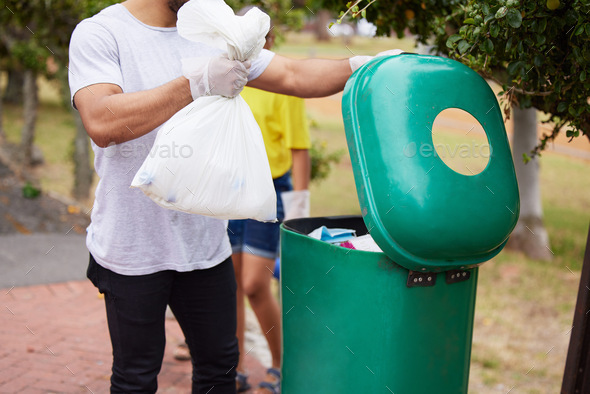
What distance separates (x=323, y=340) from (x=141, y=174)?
82 centimetres

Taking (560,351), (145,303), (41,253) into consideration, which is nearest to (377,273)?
(145,303)

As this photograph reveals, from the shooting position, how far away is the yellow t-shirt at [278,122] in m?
3.02

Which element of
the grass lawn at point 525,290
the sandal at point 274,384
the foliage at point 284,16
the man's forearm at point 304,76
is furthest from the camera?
the foliage at point 284,16

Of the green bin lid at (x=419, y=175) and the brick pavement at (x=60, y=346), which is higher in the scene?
the green bin lid at (x=419, y=175)

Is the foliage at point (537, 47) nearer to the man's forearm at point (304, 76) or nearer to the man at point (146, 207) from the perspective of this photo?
the man's forearm at point (304, 76)

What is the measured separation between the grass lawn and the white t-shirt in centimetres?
205

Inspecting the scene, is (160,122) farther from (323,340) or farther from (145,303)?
(323,340)

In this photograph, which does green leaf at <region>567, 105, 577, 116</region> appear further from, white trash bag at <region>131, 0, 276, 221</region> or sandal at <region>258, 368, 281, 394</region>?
sandal at <region>258, 368, 281, 394</region>

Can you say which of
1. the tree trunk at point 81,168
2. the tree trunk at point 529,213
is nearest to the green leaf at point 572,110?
the tree trunk at point 529,213

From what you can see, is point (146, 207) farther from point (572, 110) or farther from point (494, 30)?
point (572, 110)

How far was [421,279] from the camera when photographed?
188cm

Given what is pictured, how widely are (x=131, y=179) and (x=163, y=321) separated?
486 mm

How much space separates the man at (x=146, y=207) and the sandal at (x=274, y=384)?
99cm

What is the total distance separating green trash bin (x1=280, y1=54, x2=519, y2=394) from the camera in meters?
1.78
